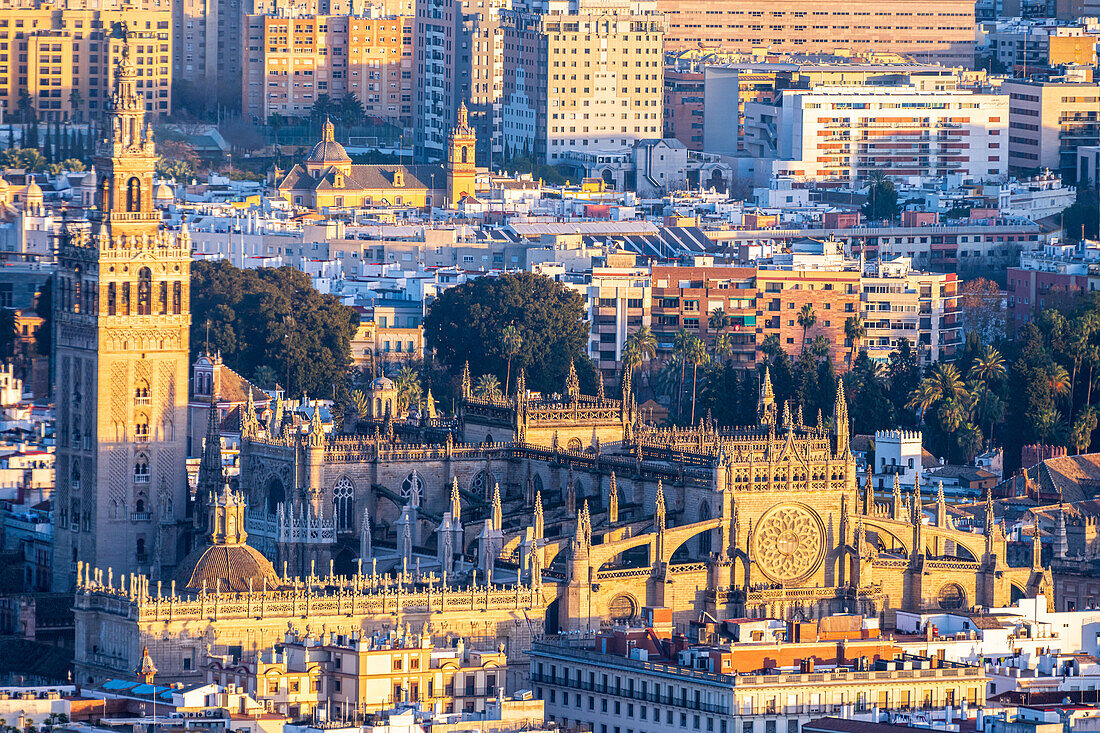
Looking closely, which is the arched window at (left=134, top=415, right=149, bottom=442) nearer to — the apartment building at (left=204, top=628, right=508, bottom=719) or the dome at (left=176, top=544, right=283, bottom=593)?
the dome at (left=176, top=544, right=283, bottom=593)

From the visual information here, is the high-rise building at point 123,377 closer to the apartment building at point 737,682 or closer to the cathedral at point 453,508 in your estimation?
the cathedral at point 453,508

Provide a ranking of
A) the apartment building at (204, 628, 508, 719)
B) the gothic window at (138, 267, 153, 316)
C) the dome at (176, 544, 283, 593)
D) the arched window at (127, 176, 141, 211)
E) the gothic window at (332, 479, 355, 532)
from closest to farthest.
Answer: the apartment building at (204, 628, 508, 719)
the dome at (176, 544, 283, 593)
the gothic window at (332, 479, 355, 532)
the gothic window at (138, 267, 153, 316)
the arched window at (127, 176, 141, 211)

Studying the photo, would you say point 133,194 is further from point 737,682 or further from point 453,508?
point 737,682

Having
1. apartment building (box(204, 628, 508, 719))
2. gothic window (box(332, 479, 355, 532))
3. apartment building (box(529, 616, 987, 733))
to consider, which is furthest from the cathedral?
apartment building (box(204, 628, 508, 719))

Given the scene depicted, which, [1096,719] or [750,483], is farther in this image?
[750,483]

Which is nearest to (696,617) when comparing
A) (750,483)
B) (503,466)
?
(750,483)

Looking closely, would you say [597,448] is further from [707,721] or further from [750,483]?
[707,721]

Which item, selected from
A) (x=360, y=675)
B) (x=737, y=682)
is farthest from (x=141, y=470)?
(x=737, y=682)
